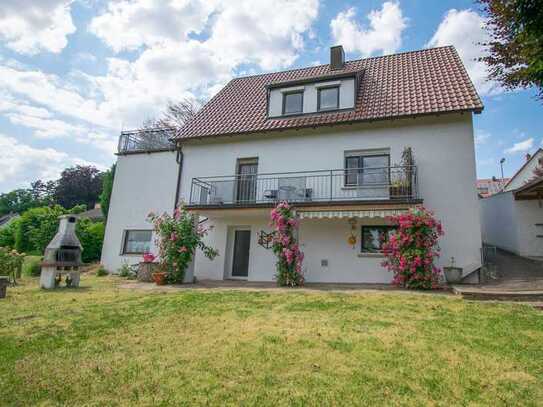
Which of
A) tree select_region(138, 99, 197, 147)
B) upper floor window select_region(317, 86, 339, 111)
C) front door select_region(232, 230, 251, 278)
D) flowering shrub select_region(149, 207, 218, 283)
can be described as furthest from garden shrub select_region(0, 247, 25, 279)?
tree select_region(138, 99, 197, 147)

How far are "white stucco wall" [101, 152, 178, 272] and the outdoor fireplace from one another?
445 centimetres

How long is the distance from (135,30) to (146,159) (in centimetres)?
916

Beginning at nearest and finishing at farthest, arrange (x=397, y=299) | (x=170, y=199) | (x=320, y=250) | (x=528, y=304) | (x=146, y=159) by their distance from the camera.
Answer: (x=528, y=304)
(x=397, y=299)
(x=320, y=250)
(x=170, y=199)
(x=146, y=159)

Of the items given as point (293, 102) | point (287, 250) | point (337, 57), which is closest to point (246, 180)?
point (293, 102)

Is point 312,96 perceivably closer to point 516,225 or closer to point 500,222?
point 516,225

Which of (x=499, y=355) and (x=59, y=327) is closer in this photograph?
(x=499, y=355)

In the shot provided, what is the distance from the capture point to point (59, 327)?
6.40m

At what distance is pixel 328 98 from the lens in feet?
52.0

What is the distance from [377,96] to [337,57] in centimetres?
501

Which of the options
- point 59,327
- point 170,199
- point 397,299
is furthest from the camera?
point 170,199

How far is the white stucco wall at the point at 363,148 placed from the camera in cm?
1205

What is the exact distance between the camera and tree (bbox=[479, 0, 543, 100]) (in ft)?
24.8

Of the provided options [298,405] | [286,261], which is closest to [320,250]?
[286,261]

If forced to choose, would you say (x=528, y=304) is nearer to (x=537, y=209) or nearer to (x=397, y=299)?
(x=397, y=299)
